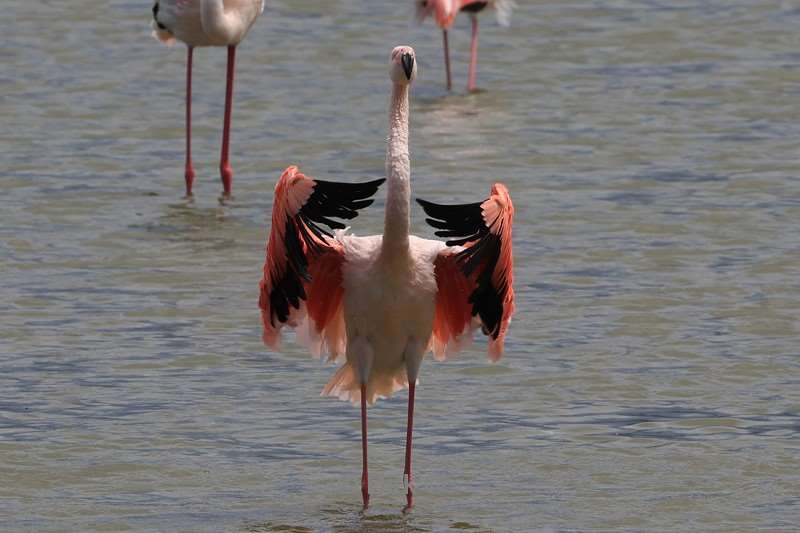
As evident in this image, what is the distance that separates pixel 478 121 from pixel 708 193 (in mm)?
3260

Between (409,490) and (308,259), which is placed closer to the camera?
(308,259)

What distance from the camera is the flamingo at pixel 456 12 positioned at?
1736 centimetres

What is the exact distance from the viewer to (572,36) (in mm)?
19125

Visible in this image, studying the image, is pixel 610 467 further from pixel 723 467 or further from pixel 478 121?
pixel 478 121

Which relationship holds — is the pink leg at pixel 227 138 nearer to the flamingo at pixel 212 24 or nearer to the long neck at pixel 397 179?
the flamingo at pixel 212 24

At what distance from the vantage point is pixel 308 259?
7207 mm

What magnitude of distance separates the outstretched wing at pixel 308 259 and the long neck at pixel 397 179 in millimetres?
132

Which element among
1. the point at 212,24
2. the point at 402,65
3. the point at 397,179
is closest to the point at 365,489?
the point at 397,179

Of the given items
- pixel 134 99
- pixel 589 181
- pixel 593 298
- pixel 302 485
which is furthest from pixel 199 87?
pixel 302 485

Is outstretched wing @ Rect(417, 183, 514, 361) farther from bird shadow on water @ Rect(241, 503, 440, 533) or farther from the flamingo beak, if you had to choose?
bird shadow on water @ Rect(241, 503, 440, 533)

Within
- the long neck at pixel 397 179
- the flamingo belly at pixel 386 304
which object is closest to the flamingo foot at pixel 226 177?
the flamingo belly at pixel 386 304

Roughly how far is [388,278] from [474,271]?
31 centimetres

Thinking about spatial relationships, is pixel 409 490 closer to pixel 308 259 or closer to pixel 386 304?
pixel 386 304

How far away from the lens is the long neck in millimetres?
6895
